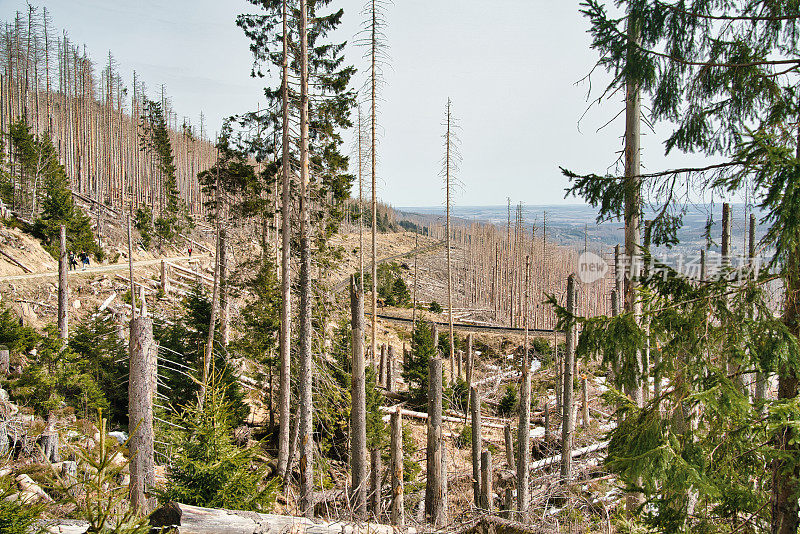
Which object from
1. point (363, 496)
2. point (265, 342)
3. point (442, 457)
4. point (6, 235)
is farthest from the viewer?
point (6, 235)

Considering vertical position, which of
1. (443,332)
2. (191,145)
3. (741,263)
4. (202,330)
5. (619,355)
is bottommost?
(443,332)

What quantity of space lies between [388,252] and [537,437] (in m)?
44.3

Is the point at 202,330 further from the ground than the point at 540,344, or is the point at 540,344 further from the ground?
the point at 202,330

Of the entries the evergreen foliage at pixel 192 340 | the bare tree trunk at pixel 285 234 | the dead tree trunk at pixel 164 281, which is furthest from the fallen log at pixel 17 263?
the bare tree trunk at pixel 285 234

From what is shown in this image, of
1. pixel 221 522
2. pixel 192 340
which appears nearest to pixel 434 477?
pixel 221 522

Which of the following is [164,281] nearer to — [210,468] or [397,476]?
[397,476]

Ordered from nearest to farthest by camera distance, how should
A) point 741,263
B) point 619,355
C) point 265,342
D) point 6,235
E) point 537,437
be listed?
point 741,263 → point 619,355 → point 265,342 → point 537,437 → point 6,235

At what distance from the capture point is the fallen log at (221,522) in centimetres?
382

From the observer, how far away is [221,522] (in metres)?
3.95

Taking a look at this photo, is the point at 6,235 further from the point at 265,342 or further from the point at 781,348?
the point at 781,348

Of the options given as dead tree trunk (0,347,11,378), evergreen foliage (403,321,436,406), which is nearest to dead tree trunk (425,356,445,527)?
evergreen foliage (403,321,436,406)

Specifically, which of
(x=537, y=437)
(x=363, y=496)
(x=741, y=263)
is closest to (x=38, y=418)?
(x=363, y=496)

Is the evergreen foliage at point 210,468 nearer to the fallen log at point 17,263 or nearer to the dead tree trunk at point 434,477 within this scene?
the dead tree trunk at point 434,477

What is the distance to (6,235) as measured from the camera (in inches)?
804
